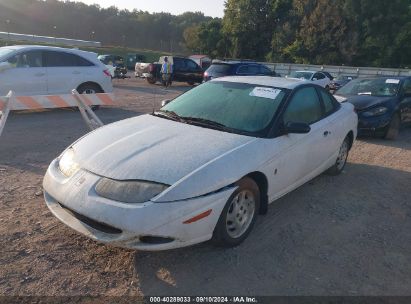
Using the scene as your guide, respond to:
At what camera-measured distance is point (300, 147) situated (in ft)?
14.0

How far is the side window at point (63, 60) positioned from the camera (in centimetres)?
Result: 991

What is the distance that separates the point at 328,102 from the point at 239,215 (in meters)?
2.55

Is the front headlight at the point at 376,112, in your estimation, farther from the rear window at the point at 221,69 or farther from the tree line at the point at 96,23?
the tree line at the point at 96,23

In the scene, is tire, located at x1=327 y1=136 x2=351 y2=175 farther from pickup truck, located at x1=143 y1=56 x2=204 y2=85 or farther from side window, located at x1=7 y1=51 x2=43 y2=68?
pickup truck, located at x1=143 y1=56 x2=204 y2=85

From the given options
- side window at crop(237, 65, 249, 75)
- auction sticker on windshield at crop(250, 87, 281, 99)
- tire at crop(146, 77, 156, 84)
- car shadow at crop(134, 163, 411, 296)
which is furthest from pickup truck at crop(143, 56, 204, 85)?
car shadow at crop(134, 163, 411, 296)

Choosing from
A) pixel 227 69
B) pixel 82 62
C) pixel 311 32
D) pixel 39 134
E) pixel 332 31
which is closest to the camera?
pixel 39 134

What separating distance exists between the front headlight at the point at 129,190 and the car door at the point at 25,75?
290 inches

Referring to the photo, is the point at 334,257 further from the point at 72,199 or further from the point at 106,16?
the point at 106,16

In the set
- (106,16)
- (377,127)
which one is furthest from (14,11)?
(377,127)

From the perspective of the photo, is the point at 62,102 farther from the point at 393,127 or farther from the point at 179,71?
the point at 179,71

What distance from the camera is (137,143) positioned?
3.62 meters

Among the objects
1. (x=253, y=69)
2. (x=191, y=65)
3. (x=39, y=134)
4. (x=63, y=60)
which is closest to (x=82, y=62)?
(x=63, y=60)

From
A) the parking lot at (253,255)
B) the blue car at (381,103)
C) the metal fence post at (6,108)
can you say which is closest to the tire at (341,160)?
the parking lot at (253,255)

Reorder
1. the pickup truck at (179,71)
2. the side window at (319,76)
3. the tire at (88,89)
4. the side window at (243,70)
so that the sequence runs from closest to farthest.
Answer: the tire at (88,89), the side window at (243,70), the side window at (319,76), the pickup truck at (179,71)
